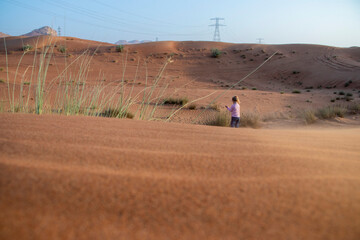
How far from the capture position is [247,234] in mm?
754

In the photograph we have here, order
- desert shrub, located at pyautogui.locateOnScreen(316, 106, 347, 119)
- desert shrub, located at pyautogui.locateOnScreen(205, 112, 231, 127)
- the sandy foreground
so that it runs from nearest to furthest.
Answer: the sandy foreground < desert shrub, located at pyautogui.locateOnScreen(205, 112, 231, 127) < desert shrub, located at pyautogui.locateOnScreen(316, 106, 347, 119)

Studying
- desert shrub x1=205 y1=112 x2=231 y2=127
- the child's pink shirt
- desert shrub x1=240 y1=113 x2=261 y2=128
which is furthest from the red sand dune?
the child's pink shirt

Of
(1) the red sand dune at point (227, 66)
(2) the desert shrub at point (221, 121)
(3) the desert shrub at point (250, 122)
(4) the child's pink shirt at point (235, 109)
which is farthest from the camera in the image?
(1) the red sand dune at point (227, 66)

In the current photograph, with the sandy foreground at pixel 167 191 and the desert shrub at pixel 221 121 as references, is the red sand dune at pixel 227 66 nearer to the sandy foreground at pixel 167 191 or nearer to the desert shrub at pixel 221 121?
the desert shrub at pixel 221 121

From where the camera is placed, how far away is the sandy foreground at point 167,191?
29.8 inches

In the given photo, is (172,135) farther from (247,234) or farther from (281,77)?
(281,77)

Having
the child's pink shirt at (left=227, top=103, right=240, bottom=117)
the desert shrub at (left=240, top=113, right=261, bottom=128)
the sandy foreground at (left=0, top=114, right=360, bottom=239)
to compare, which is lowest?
the desert shrub at (left=240, top=113, right=261, bottom=128)

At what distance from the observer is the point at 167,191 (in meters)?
0.93

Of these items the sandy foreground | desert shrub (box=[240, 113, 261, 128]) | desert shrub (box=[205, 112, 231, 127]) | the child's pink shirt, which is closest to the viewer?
the sandy foreground

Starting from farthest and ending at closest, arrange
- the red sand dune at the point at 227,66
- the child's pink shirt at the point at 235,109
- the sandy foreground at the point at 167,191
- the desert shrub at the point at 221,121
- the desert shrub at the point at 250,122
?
the red sand dune at the point at 227,66 < the desert shrub at the point at 250,122 < the desert shrub at the point at 221,121 < the child's pink shirt at the point at 235,109 < the sandy foreground at the point at 167,191

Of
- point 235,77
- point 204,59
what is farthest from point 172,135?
point 204,59

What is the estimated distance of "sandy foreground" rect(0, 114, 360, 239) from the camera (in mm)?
756

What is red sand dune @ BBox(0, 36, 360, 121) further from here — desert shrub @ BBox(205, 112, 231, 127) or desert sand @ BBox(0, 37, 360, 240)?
desert sand @ BBox(0, 37, 360, 240)

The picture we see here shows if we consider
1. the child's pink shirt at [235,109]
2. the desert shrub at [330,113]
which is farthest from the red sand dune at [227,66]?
the child's pink shirt at [235,109]
